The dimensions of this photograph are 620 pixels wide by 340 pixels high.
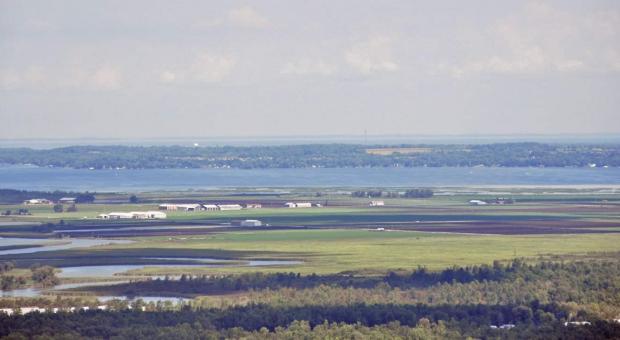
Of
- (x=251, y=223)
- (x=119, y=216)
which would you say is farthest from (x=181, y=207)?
(x=251, y=223)

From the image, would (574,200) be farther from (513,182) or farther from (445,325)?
(445,325)

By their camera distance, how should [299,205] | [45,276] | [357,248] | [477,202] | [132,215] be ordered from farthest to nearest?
[477,202], [299,205], [132,215], [357,248], [45,276]

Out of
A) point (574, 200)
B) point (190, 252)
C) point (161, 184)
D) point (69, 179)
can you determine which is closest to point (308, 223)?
point (190, 252)

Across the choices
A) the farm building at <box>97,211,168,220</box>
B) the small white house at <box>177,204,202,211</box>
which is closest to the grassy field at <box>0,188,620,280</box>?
the farm building at <box>97,211,168,220</box>

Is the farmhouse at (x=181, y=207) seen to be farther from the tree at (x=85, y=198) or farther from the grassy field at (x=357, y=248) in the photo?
the grassy field at (x=357, y=248)

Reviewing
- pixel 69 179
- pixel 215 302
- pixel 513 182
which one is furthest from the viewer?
pixel 69 179

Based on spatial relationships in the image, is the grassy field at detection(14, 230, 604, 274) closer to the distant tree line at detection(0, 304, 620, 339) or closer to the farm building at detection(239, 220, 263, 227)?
the farm building at detection(239, 220, 263, 227)

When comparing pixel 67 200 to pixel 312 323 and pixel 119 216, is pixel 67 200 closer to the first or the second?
pixel 119 216

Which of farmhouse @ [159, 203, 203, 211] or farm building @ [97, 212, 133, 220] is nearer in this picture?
farm building @ [97, 212, 133, 220]
